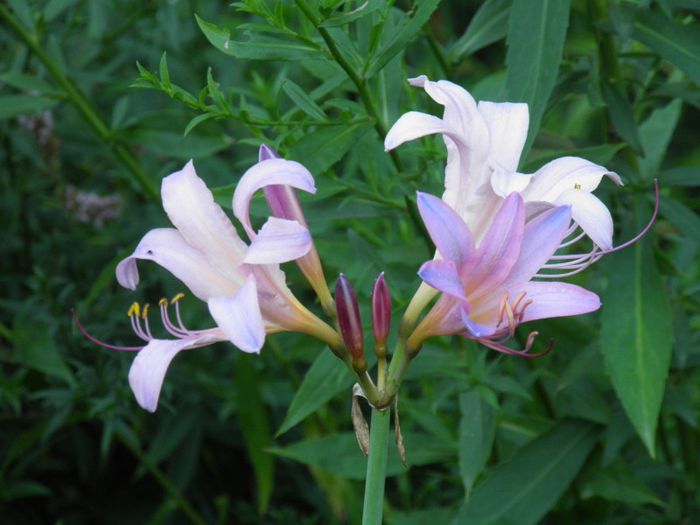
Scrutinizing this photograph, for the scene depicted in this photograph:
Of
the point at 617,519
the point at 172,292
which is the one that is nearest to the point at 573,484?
the point at 617,519

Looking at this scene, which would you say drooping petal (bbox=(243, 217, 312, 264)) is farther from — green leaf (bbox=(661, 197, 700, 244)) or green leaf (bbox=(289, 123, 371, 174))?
green leaf (bbox=(661, 197, 700, 244))

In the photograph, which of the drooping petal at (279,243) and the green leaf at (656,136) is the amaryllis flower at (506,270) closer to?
the drooping petal at (279,243)

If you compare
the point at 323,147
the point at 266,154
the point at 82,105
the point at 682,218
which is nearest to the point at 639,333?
the point at 682,218

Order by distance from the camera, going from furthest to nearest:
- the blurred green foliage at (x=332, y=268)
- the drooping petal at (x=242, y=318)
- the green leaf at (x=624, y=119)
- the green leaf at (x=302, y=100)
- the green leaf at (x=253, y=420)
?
the green leaf at (x=253, y=420), the green leaf at (x=624, y=119), the blurred green foliage at (x=332, y=268), the green leaf at (x=302, y=100), the drooping petal at (x=242, y=318)

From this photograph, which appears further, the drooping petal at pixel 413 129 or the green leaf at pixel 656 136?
the green leaf at pixel 656 136

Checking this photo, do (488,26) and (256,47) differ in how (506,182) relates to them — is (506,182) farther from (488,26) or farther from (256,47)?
(488,26)

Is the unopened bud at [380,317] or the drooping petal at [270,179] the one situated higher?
the drooping petal at [270,179]

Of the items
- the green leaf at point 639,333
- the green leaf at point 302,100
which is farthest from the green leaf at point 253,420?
the green leaf at point 302,100

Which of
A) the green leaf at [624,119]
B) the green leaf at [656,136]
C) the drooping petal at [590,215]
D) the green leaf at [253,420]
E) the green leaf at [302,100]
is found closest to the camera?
the drooping petal at [590,215]
